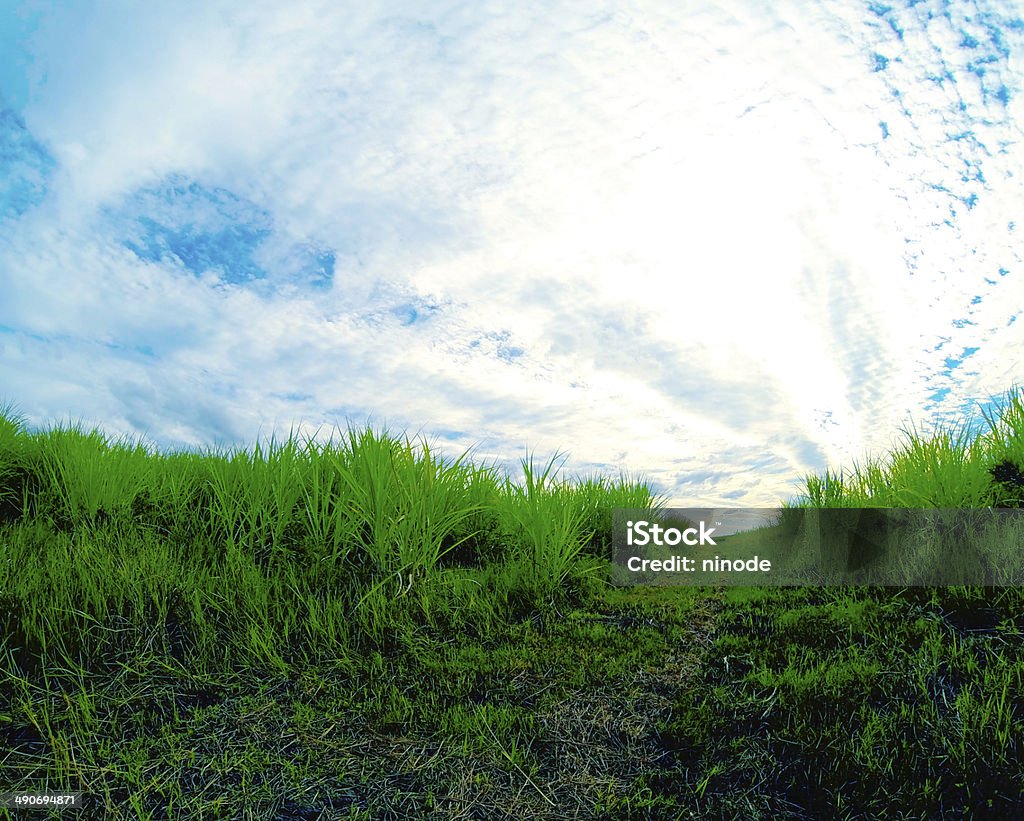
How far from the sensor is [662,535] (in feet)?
21.0

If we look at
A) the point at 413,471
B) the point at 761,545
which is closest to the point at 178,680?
the point at 413,471

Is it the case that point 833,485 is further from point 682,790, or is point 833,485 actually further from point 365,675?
point 365,675

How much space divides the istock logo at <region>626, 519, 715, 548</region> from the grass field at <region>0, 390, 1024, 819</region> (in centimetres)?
80

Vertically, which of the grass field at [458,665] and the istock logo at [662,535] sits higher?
the istock logo at [662,535]

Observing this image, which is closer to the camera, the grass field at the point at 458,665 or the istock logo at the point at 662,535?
the grass field at the point at 458,665

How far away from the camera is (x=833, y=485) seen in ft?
20.2
